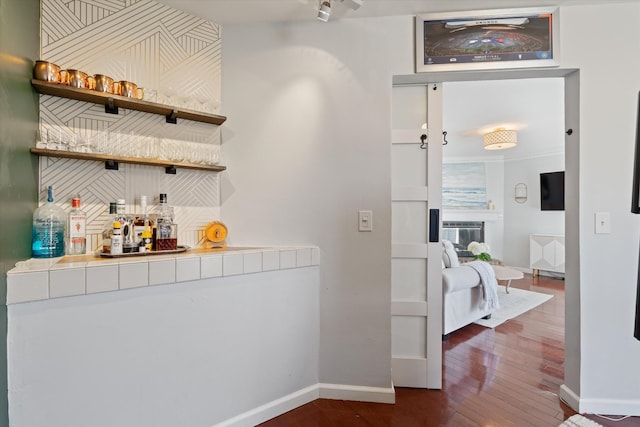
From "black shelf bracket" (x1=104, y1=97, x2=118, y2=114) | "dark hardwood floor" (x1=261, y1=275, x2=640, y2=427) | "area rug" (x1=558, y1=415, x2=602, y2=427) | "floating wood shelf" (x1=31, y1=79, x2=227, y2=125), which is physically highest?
"floating wood shelf" (x1=31, y1=79, x2=227, y2=125)

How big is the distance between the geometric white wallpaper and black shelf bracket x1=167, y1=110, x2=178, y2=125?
1.0 inches

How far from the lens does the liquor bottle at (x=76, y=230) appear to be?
1.40 meters

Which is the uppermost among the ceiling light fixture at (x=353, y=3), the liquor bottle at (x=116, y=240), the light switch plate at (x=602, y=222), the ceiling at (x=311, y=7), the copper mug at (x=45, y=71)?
the ceiling at (x=311, y=7)

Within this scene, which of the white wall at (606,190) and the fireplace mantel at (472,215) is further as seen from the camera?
the fireplace mantel at (472,215)

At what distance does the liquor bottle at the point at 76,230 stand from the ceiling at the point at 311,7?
1.29m

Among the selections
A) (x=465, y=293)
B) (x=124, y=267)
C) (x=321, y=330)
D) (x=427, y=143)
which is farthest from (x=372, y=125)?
(x=465, y=293)

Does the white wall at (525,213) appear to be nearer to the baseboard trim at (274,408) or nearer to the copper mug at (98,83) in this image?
the baseboard trim at (274,408)

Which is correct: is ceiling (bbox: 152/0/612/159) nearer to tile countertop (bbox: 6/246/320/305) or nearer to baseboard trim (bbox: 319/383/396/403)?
tile countertop (bbox: 6/246/320/305)

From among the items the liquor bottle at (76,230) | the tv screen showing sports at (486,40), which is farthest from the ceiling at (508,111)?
the liquor bottle at (76,230)

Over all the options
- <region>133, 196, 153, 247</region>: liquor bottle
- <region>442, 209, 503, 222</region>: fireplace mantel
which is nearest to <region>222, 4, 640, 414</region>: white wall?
<region>133, 196, 153, 247</region>: liquor bottle

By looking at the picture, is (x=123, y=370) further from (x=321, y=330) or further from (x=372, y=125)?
(x=372, y=125)

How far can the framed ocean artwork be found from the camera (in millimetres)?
6121

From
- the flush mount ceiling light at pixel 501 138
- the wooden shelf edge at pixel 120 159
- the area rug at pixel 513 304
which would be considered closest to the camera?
the wooden shelf edge at pixel 120 159

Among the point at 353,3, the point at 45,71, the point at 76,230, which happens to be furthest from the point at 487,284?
the point at 45,71
